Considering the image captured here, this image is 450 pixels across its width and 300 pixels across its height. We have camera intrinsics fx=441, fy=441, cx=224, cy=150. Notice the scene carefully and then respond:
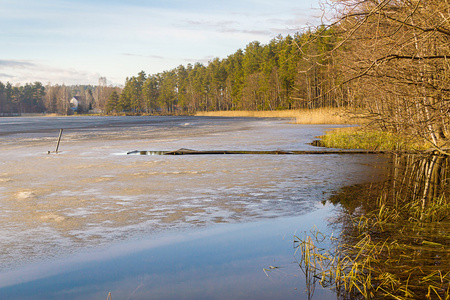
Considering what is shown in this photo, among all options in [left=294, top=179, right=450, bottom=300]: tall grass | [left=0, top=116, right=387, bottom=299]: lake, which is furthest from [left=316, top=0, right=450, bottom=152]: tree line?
[left=0, top=116, right=387, bottom=299]: lake

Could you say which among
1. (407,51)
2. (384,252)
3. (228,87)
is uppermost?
(228,87)

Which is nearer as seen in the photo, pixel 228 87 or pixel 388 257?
pixel 388 257

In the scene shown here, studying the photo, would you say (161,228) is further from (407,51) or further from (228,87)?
(228,87)

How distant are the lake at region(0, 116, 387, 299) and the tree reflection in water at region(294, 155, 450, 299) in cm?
28

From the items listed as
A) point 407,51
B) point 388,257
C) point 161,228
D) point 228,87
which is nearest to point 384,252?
point 388,257

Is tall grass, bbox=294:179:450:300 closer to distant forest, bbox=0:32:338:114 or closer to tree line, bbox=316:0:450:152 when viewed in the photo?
tree line, bbox=316:0:450:152

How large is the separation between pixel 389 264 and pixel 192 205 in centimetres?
444

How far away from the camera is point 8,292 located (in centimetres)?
475

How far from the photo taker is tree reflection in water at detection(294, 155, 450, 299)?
4.75m

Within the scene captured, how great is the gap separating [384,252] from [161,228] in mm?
3428

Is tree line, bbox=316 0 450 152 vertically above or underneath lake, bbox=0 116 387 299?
above

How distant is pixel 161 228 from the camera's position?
7.20m

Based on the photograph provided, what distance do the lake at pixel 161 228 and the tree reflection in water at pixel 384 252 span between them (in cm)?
28

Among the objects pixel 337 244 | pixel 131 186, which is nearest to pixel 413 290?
pixel 337 244
